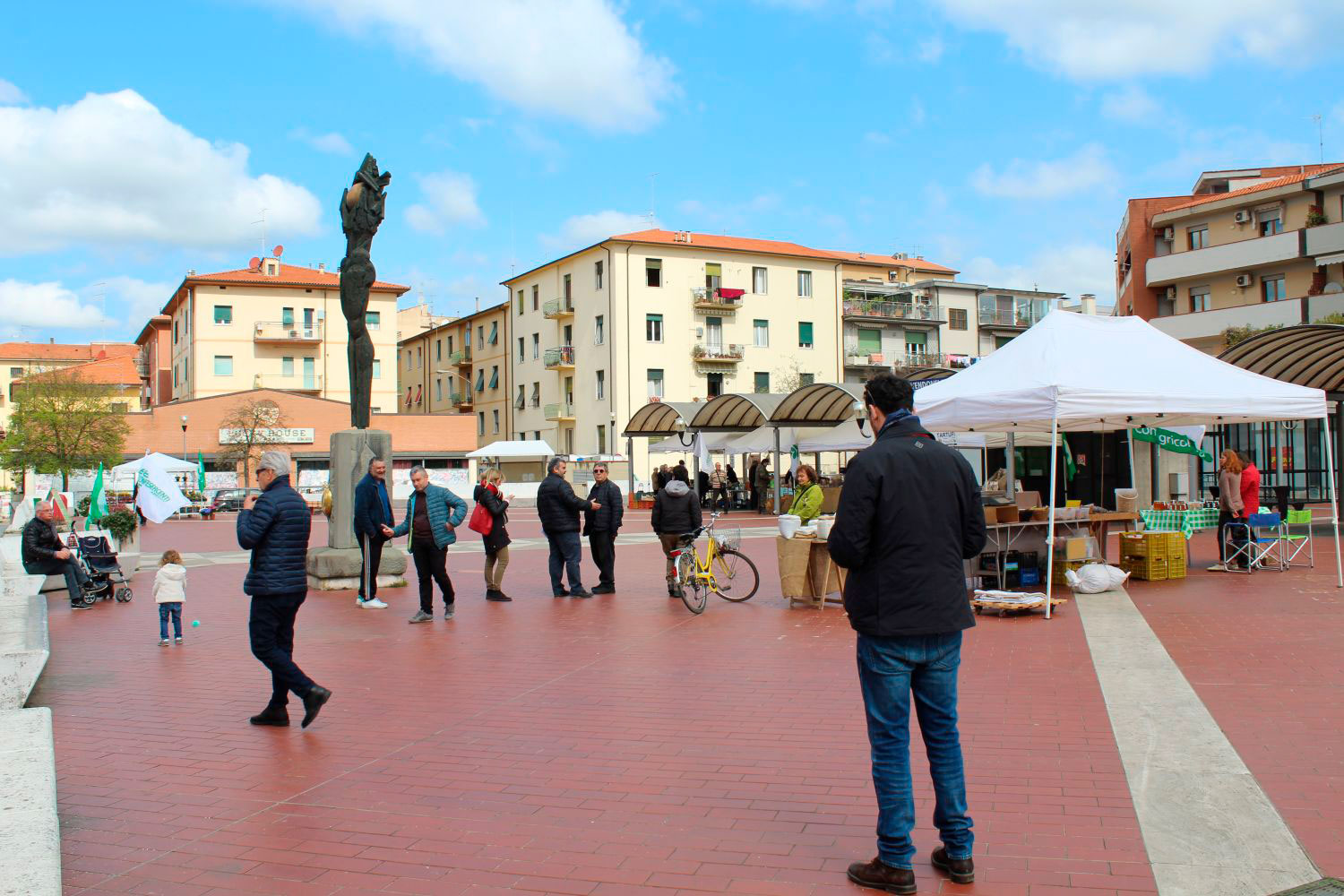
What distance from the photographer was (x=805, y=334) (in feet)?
203

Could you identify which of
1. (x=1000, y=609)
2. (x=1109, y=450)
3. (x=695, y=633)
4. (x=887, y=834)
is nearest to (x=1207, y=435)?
(x=1109, y=450)

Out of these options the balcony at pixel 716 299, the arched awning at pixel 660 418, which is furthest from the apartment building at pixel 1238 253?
the arched awning at pixel 660 418

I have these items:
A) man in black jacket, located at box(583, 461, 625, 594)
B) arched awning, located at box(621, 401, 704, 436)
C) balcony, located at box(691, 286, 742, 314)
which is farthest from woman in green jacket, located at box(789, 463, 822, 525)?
balcony, located at box(691, 286, 742, 314)

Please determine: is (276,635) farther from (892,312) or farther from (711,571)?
(892,312)

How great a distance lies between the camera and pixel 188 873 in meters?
4.28

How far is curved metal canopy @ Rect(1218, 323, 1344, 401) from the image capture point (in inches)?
A: 774

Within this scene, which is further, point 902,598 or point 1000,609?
point 1000,609

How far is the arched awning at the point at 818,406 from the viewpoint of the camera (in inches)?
1192

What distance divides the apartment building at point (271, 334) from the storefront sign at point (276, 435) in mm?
6209

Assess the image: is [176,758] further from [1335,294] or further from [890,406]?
[1335,294]

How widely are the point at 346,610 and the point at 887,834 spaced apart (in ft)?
32.1

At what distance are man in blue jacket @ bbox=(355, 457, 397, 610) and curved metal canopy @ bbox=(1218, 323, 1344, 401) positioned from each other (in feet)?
51.7

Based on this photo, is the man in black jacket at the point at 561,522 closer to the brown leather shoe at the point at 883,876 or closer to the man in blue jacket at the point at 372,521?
the man in blue jacket at the point at 372,521

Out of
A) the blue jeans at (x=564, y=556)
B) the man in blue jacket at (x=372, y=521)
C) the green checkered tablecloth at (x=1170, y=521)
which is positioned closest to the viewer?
the man in blue jacket at (x=372, y=521)
